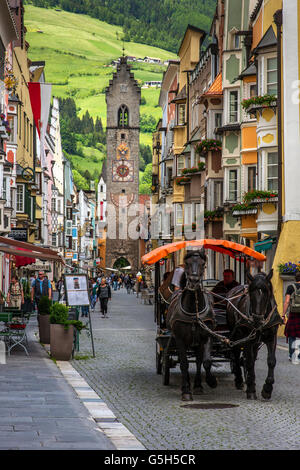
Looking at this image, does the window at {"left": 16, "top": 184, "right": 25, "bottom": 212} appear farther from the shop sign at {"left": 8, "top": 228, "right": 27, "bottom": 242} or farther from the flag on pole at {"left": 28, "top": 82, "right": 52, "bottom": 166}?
the flag on pole at {"left": 28, "top": 82, "right": 52, "bottom": 166}

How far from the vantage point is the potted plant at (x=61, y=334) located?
1867 cm

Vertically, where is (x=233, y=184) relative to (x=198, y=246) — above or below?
above

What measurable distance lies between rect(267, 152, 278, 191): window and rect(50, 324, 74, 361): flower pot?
44.7 feet

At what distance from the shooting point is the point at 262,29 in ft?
108

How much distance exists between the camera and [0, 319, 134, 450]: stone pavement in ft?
28.4

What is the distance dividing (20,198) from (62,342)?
36.7m

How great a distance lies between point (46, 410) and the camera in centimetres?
1095

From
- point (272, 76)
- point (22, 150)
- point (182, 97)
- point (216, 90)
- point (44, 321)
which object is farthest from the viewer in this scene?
point (182, 97)

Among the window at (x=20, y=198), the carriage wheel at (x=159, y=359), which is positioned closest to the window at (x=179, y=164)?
the window at (x=20, y=198)

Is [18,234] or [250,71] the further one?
→ [18,234]

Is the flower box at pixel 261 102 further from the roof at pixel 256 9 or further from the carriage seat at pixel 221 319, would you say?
the carriage seat at pixel 221 319

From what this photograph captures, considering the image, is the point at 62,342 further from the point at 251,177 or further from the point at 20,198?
the point at 20,198

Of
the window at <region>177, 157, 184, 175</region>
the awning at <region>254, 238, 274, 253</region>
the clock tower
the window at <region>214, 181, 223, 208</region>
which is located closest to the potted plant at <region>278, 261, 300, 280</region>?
→ the awning at <region>254, 238, 274, 253</region>

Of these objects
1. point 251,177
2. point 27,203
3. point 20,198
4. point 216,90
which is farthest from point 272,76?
point 27,203
